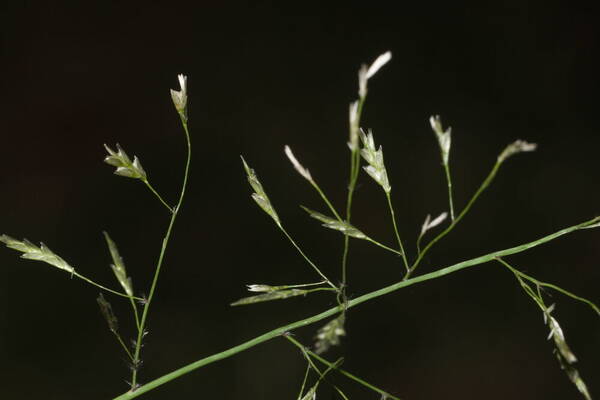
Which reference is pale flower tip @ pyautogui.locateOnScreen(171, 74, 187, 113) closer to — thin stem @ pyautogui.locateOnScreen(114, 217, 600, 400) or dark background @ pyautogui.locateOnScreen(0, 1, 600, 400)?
A: thin stem @ pyautogui.locateOnScreen(114, 217, 600, 400)

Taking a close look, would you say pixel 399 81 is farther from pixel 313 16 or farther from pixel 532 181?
pixel 532 181

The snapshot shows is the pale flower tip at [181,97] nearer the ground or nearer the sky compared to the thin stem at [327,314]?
nearer the sky

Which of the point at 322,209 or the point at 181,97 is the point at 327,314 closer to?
the point at 181,97

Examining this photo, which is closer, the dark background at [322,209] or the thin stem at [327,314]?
the thin stem at [327,314]

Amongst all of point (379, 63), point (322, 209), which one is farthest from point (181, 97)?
point (322, 209)

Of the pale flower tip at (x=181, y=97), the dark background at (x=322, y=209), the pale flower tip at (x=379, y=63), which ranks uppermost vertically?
the pale flower tip at (x=379, y=63)

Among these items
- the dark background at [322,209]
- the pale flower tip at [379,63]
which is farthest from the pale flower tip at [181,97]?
the dark background at [322,209]

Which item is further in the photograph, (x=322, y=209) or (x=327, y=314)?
(x=322, y=209)

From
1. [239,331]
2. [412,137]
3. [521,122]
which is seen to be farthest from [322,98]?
[239,331]

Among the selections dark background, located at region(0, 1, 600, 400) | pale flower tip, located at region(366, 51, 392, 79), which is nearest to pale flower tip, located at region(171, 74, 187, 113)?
pale flower tip, located at region(366, 51, 392, 79)

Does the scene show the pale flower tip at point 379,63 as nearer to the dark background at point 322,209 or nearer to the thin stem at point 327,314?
the thin stem at point 327,314

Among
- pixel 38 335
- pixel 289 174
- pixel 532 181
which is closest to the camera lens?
pixel 38 335
